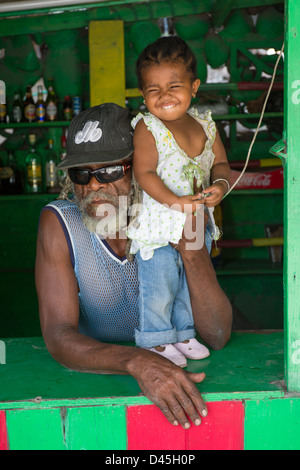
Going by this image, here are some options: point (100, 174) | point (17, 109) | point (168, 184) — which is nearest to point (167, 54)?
point (168, 184)

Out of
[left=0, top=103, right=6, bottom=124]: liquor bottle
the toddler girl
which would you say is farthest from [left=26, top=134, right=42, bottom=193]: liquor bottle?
the toddler girl

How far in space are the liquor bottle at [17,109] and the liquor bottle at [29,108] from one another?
64 mm

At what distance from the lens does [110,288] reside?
2.12m

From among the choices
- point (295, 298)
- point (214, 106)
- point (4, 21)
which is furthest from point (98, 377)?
point (4, 21)

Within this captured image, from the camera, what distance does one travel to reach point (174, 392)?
1.47 meters

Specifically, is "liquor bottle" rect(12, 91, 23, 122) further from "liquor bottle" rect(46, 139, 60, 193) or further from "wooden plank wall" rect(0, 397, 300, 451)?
"wooden plank wall" rect(0, 397, 300, 451)

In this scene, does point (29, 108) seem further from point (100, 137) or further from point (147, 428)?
point (147, 428)

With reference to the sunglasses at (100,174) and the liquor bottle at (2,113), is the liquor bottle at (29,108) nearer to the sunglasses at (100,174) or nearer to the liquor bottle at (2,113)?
the liquor bottle at (2,113)

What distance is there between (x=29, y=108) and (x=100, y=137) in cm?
293

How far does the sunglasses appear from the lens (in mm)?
2139

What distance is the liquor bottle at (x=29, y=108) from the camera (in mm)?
4839

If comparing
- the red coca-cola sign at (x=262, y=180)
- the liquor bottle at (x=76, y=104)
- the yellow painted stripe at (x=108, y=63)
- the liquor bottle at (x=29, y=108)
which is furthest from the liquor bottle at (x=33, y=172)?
the red coca-cola sign at (x=262, y=180)
